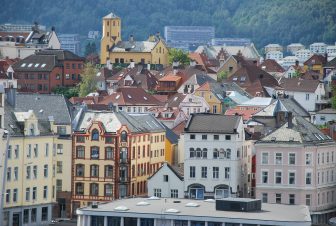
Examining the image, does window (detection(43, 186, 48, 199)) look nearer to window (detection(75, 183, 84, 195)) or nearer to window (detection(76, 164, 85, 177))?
window (detection(75, 183, 84, 195))

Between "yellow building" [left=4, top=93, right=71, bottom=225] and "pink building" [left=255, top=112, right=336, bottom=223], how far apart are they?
46.6ft

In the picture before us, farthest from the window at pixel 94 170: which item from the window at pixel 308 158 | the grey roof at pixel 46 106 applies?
the window at pixel 308 158

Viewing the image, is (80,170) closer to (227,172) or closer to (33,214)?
(33,214)

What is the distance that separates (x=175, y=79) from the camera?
180 metres

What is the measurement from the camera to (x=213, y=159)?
11606 centimetres

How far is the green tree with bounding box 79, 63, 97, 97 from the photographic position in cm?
18075

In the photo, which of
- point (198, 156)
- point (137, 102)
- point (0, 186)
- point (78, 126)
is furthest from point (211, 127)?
point (137, 102)

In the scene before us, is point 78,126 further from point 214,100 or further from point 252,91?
point 252,91

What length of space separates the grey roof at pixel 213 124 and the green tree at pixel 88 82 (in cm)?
6201

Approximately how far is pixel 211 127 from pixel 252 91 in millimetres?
61389

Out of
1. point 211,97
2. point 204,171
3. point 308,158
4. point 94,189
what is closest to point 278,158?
point 308,158

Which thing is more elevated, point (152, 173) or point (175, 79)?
point (175, 79)

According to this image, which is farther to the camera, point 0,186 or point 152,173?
point 152,173

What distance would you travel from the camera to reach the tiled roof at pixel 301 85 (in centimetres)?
17275
